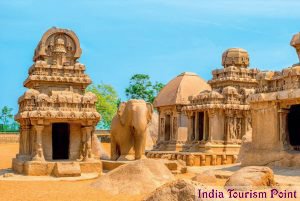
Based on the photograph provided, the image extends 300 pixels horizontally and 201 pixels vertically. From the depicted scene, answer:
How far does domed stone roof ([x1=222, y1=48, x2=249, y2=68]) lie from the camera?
27.6 meters

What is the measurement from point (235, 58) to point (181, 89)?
471cm

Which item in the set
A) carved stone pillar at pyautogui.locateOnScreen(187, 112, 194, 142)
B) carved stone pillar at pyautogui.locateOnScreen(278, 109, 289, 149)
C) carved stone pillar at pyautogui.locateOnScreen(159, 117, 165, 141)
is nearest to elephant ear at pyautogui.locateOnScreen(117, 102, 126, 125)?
carved stone pillar at pyautogui.locateOnScreen(278, 109, 289, 149)

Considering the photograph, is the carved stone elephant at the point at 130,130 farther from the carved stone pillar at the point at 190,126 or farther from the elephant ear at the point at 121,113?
the carved stone pillar at the point at 190,126

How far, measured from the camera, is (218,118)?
25641 mm

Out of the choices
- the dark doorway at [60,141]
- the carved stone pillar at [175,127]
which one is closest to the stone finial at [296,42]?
the dark doorway at [60,141]

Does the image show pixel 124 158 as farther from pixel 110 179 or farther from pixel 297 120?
pixel 297 120

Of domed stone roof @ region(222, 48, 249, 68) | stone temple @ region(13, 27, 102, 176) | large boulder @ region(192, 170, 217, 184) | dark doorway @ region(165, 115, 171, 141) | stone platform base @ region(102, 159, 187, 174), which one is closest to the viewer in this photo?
large boulder @ region(192, 170, 217, 184)

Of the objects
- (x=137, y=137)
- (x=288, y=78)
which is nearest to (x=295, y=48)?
(x=288, y=78)

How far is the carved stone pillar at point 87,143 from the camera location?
59.0ft

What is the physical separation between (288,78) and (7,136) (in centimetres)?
3125

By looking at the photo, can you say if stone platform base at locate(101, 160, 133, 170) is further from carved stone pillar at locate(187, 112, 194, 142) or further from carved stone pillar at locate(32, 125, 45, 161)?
carved stone pillar at locate(187, 112, 194, 142)

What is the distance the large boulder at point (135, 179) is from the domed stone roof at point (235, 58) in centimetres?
1572

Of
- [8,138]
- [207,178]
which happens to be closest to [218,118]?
[207,178]

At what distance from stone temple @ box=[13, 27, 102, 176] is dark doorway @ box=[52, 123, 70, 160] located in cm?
102
